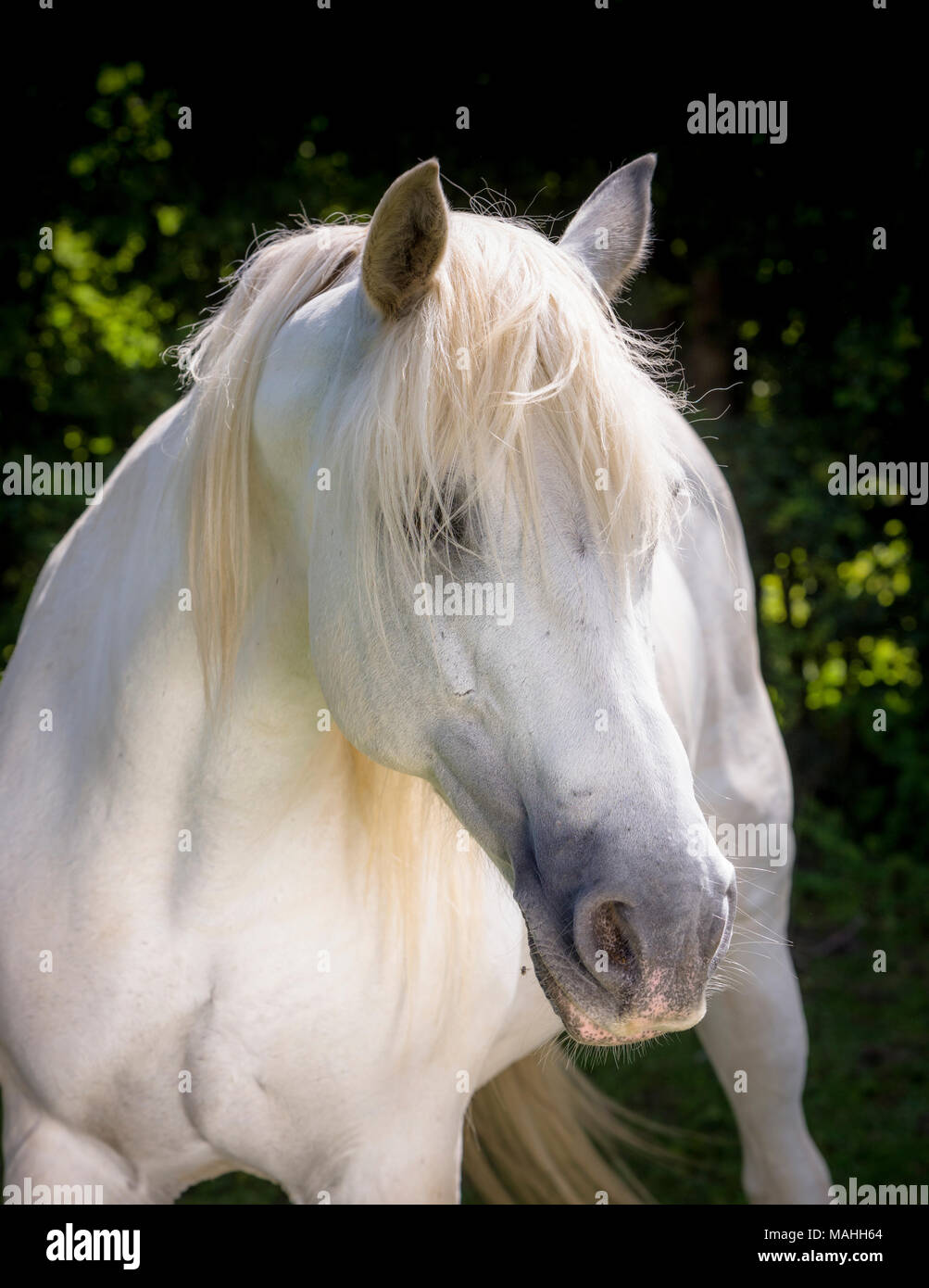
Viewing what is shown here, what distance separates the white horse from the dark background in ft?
6.57

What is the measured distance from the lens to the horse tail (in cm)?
281

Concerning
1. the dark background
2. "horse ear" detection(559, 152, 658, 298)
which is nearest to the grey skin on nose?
"horse ear" detection(559, 152, 658, 298)

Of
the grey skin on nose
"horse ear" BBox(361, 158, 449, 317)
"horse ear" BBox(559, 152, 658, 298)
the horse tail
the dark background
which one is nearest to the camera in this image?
the grey skin on nose

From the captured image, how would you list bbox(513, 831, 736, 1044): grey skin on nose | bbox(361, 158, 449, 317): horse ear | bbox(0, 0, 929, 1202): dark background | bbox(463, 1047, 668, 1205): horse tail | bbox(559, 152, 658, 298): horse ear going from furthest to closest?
bbox(0, 0, 929, 1202): dark background < bbox(463, 1047, 668, 1205): horse tail < bbox(559, 152, 658, 298): horse ear < bbox(361, 158, 449, 317): horse ear < bbox(513, 831, 736, 1044): grey skin on nose

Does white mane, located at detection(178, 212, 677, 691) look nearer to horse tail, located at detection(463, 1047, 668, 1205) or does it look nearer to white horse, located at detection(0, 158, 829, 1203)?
white horse, located at detection(0, 158, 829, 1203)

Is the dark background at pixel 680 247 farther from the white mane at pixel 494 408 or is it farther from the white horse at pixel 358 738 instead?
the white mane at pixel 494 408

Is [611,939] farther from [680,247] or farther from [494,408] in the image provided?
[680,247]

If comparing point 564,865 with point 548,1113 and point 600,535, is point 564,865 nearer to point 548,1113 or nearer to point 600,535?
point 600,535

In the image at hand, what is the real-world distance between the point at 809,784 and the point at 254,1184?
10.4ft

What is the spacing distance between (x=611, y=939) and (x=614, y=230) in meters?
1.12

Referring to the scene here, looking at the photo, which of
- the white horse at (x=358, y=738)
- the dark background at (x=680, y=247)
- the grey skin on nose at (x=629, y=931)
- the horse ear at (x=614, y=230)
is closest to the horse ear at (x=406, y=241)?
the white horse at (x=358, y=738)

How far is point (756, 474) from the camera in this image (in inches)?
194

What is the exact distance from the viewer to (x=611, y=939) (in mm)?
1268
